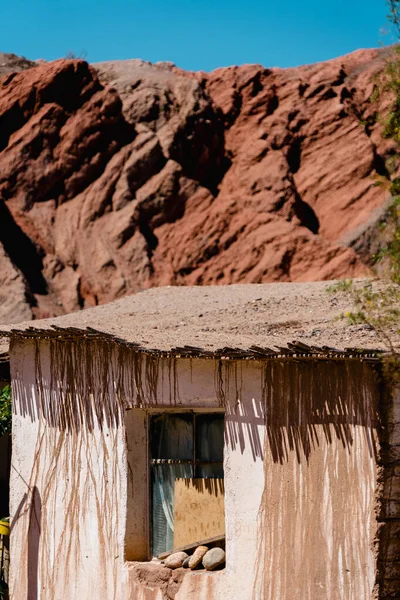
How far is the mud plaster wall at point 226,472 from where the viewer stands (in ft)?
29.0

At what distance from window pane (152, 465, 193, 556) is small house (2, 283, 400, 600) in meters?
0.01

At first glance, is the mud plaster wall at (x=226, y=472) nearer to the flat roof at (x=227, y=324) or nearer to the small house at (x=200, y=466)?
the small house at (x=200, y=466)

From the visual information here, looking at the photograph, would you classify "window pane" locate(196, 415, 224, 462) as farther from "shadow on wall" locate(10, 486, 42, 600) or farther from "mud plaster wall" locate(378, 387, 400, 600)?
"mud plaster wall" locate(378, 387, 400, 600)

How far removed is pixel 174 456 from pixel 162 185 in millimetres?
22763

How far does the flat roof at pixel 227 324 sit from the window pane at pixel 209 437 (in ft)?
2.63

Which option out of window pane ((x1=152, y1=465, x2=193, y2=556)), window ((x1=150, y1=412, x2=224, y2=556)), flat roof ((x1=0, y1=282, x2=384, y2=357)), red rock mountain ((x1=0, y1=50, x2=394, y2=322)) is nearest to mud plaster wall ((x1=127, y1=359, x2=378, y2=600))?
flat roof ((x1=0, y1=282, x2=384, y2=357))

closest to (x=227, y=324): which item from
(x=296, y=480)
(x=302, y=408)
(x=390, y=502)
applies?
(x=302, y=408)

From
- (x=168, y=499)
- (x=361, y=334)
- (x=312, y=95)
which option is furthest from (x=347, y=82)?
(x=168, y=499)

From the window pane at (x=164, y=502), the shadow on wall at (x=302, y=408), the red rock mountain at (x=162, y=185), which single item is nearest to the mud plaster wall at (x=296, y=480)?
the shadow on wall at (x=302, y=408)

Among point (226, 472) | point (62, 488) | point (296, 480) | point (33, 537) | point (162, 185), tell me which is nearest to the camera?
point (296, 480)

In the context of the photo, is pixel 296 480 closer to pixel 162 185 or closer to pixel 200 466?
pixel 200 466

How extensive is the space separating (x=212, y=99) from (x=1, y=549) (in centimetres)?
2600

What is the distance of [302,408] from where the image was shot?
9.16 metres

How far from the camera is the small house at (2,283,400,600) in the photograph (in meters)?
8.77
